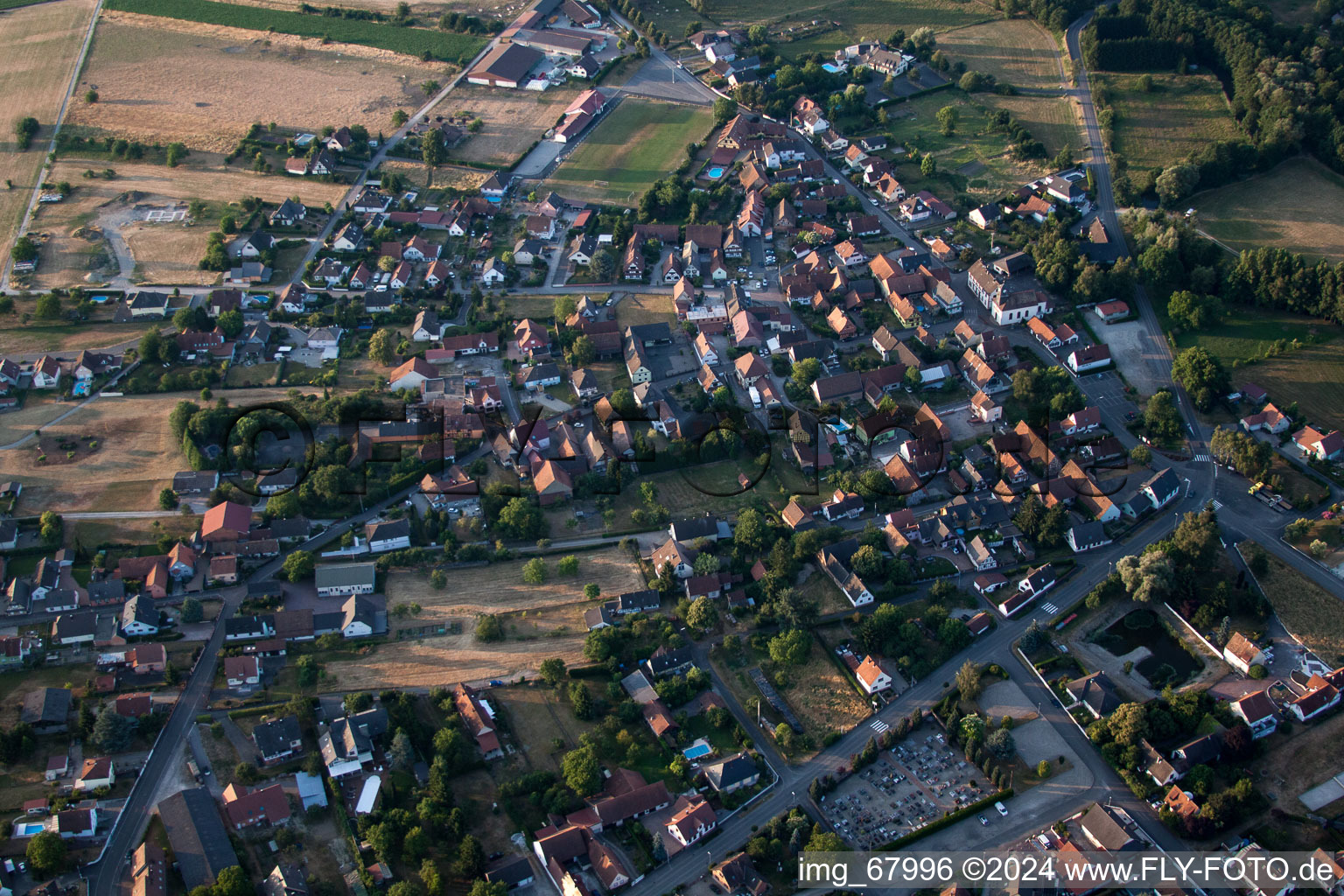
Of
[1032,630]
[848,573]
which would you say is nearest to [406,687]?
[848,573]

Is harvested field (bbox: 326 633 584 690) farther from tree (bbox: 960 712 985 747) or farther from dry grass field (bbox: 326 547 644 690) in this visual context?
tree (bbox: 960 712 985 747)

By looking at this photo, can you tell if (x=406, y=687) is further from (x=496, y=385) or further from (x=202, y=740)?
(x=496, y=385)

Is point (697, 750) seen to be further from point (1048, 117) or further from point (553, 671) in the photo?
point (1048, 117)

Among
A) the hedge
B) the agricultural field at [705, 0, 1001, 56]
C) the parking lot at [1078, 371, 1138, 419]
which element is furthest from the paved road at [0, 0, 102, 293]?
the parking lot at [1078, 371, 1138, 419]

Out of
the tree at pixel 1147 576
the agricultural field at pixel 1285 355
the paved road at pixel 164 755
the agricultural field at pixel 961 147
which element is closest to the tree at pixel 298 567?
the paved road at pixel 164 755

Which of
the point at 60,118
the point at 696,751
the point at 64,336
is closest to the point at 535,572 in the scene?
the point at 696,751

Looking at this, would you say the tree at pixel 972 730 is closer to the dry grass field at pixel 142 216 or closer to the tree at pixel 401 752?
the tree at pixel 401 752
